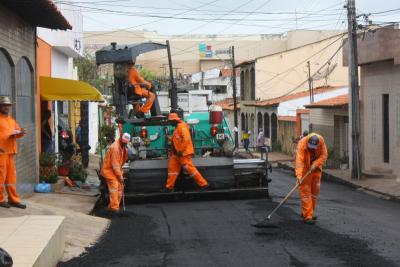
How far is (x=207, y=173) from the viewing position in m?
15.2

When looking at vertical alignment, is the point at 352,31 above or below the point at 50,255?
above

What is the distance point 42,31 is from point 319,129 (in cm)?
1604

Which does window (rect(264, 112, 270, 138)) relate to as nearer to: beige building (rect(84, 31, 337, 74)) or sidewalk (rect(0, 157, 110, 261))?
sidewalk (rect(0, 157, 110, 261))

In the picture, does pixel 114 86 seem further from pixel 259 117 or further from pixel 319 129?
pixel 259 117

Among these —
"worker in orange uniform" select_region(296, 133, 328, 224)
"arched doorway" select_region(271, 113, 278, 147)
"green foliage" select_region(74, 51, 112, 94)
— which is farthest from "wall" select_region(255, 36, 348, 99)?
"worker in orange uniform" select_region(296, 133, 328, 224)

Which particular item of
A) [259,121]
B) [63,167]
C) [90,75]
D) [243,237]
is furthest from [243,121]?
Result: [243,237]

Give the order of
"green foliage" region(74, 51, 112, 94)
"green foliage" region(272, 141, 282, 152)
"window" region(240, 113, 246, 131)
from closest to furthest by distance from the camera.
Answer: "green foliage" region(272, 141, 282, 152) < "green foliage" region(74, 51, 112, 94) < "window" region(240, 113, 246, 131)

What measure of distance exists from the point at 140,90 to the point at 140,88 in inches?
1.8

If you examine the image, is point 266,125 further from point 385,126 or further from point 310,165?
point 310,165

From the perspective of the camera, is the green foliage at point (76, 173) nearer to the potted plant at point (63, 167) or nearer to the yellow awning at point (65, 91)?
the potted plant at point (63, 167)

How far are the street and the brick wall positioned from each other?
2.29 metres

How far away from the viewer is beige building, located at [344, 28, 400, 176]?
22.9 meters

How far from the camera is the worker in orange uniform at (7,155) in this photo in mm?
10672

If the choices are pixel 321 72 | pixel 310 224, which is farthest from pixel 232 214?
pixel 321 72
